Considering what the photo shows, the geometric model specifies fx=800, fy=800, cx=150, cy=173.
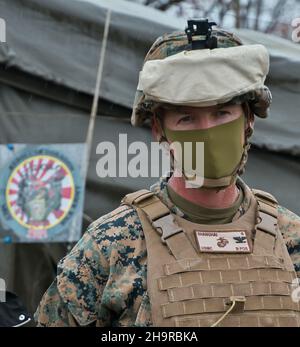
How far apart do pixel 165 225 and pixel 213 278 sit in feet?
0.58

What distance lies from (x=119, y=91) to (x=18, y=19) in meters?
0.61

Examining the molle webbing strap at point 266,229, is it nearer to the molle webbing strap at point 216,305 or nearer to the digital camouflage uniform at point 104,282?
the molle webbing strap at point 216,305

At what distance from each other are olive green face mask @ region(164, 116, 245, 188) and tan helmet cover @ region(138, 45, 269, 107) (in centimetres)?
8

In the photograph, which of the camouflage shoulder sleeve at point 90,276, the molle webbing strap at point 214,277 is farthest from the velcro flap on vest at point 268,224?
the camouflage shoulder sleeve at point 90,276

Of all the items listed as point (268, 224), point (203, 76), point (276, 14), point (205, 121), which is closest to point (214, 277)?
point (268, 224)

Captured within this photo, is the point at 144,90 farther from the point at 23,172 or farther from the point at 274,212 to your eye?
the point at 23,172

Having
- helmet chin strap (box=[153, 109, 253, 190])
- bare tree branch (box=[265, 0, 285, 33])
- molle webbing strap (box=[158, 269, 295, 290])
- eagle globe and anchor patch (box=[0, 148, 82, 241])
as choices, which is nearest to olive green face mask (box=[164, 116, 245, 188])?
helmet chin strap (box=[153, 109, 253, 190])

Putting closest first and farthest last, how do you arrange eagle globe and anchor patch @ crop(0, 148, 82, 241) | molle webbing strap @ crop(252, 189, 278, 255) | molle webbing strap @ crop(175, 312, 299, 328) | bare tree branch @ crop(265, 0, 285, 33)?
1. molle webbing strap @ crop(175, 312, 299, 328)
2. molle webbing strap @ crop(252, 189, 278, 255)
3. eagle globe and anchor patch @ crop(0, 148, 82, 241)
4. bare tree branch @ crop(265, 0, 285, 33)

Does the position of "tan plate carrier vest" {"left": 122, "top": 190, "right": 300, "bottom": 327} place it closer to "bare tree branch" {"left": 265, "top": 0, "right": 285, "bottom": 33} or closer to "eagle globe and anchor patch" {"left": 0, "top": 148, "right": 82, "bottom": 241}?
"eagle globe and anchor patch" {"left": 0, "top": 148, "right": 82, "bottom": 241}

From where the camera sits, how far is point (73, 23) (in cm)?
398

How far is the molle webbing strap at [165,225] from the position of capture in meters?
1.98

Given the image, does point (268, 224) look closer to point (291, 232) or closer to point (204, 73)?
point (291, 232)

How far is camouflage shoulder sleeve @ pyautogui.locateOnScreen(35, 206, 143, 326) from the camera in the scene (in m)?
1.94
